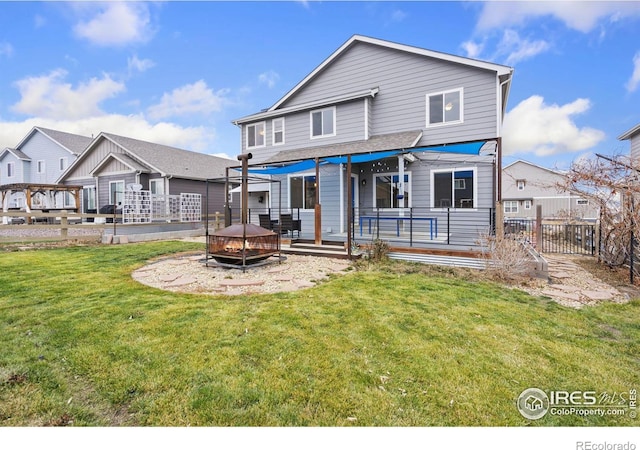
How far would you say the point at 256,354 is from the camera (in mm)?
3137

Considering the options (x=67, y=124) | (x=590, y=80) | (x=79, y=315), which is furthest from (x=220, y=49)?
(x=67, y=124)

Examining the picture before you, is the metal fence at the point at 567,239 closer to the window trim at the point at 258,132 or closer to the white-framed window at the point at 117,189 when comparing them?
the window trim at the point at 258,132

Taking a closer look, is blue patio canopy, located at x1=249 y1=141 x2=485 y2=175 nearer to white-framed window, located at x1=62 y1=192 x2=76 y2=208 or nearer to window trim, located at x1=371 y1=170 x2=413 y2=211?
window trim, located at x1=371 y1=170 x2=413 y2=211

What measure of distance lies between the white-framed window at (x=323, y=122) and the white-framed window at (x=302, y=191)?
1938 millimetres

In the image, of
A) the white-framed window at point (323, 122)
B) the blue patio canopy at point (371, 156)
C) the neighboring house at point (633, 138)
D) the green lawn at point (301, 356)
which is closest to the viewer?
the green lawn at point (301, 356)

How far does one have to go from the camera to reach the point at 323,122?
13.7 metres

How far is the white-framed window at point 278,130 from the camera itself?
14.7m

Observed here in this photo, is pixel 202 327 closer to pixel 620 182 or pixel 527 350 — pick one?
pixel 527 350

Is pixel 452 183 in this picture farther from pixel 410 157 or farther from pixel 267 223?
pixel 267 223

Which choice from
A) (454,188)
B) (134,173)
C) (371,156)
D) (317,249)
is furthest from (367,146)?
(134,173)

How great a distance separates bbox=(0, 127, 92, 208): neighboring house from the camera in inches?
1021

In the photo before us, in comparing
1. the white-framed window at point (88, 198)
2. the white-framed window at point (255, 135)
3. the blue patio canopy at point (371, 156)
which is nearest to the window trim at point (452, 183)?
the blue patio canopy at point (371, 156)

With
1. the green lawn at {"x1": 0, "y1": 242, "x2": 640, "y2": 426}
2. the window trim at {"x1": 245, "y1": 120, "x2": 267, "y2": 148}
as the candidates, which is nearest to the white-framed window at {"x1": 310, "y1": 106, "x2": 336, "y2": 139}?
the window trim at {"x1": 245, "y1": 120, "x2": 267, "y2": 148}

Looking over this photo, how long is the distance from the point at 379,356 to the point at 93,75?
23118 mm
